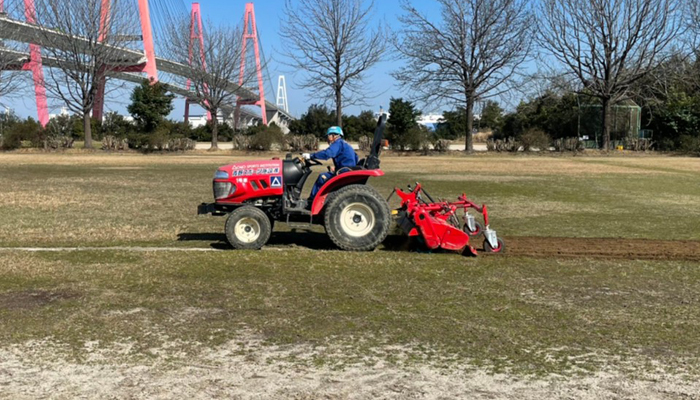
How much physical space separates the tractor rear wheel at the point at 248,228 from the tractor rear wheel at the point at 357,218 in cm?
78

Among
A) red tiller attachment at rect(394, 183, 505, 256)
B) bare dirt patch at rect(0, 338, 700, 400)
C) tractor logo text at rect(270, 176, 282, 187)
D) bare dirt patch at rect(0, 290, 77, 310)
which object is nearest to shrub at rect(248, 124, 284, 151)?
tractor logo text at rect(270, 176, 282, 187)

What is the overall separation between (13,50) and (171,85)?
16.6m

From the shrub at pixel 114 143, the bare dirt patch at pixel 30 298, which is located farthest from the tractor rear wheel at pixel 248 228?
the shrub at pixel 114 143

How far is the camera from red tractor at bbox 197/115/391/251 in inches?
298

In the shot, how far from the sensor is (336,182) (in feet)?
25.6

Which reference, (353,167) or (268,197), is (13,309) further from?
(353,167)

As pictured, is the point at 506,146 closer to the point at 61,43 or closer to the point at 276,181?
the point at 61,43

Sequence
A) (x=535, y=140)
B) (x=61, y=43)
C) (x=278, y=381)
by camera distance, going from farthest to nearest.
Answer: (x=535, y=140) → (x=61, y=43) → (x=278, y=381)

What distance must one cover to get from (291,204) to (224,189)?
2.83ft

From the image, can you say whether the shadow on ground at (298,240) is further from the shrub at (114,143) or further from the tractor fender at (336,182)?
the shrub at (114,143)

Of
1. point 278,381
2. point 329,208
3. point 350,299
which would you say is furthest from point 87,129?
point 278,381

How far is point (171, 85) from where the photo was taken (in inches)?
2232

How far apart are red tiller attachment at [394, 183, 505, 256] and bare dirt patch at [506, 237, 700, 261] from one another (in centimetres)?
53

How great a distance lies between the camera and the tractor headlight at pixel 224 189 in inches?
302
